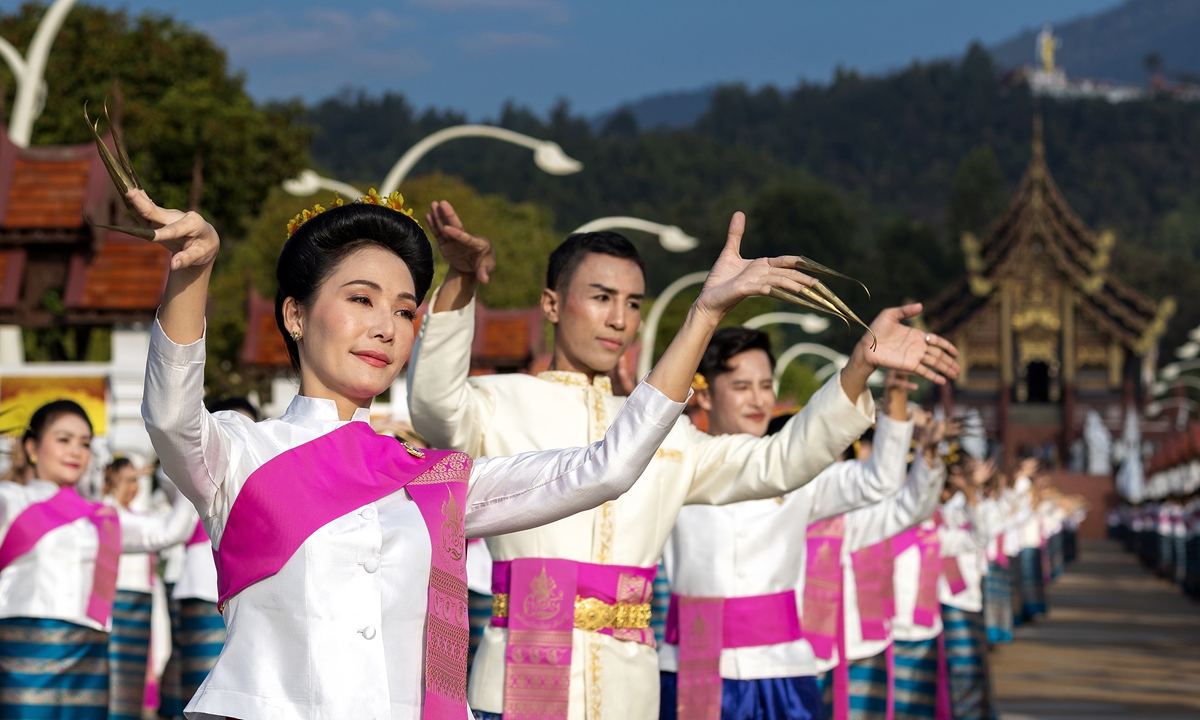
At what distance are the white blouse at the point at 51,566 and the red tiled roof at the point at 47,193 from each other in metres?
6.15

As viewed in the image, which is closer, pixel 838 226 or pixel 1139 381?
pixel 1139 381

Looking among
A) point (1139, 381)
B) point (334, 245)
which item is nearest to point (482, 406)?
point (334, 245)

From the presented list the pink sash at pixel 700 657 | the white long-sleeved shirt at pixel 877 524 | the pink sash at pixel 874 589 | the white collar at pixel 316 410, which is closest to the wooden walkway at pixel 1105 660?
the white long-sleeved shirt at pixel 877 524

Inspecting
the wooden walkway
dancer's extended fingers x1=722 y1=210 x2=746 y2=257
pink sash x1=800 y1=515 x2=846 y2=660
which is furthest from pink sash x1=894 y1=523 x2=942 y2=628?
dancer's extended fingers x1=722 y1=210 x2=746 y2=257

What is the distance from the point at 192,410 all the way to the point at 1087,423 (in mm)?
66462

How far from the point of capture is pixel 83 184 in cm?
1380

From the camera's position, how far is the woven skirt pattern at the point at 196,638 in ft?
31.6

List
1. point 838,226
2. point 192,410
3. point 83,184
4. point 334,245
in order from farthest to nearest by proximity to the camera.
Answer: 1. point 838,226
2. point 83,184
3. point 334,245
4. point 192,410

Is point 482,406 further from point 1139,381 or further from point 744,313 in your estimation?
point 1139,381

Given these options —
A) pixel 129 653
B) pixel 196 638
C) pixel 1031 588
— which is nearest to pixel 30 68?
pixel 129 653

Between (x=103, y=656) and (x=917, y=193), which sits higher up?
(x=917, y=193)

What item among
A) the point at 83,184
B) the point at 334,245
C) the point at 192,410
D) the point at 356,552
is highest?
the point at 83,184

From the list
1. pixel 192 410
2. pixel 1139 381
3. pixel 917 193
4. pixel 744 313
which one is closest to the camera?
pixel 192 410

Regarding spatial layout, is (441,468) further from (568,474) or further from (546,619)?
(546,619)
